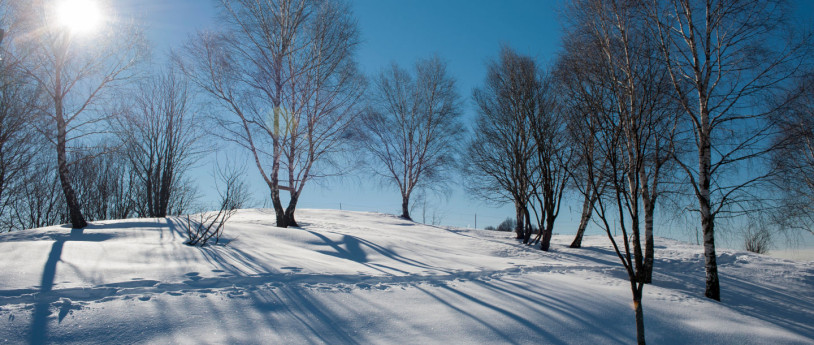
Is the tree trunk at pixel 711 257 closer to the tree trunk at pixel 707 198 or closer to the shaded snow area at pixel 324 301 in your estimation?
the tree trunk at pixel 707 198

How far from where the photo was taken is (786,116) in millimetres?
6441

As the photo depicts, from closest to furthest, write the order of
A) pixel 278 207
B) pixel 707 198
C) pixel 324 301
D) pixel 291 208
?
pixel 324 301 → pixel 707 198 → pixel 278 207 → pixel 291 208

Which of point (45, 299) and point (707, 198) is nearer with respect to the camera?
point (45, 299)

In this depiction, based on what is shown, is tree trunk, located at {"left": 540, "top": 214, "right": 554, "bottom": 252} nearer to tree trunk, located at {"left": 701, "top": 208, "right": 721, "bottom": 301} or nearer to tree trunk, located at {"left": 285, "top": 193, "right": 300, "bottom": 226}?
tree trunk, located at {"left": 701, "top": 208, "right": 721, "bottom": 301}

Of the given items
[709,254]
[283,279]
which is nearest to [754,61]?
[709,254]

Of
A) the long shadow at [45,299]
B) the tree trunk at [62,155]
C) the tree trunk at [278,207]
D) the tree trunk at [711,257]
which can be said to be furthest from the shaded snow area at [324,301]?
the tree trunk at [278,207]

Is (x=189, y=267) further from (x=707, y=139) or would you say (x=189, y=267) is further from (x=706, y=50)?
(x=706, y=50)

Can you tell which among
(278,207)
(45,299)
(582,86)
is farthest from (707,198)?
(278,207)

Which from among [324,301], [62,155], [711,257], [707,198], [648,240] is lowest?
[324,301]

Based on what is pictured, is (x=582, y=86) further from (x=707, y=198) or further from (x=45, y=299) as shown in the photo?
(x=45, y=299)

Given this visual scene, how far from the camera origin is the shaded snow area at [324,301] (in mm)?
3619

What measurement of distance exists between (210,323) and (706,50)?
8483 millimetres

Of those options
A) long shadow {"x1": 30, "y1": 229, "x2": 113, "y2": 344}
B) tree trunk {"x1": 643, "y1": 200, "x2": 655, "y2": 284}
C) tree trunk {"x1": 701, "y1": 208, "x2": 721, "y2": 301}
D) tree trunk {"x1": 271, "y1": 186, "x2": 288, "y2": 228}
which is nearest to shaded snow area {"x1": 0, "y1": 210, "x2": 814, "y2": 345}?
long shadow {"x1": 30, "y1": 229, "x2": 113, "y2": 344}

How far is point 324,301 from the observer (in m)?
4.55
